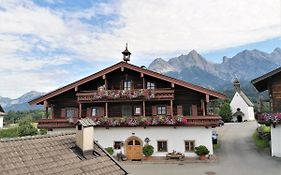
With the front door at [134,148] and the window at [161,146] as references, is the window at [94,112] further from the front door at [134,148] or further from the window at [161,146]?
the window at [161,146]

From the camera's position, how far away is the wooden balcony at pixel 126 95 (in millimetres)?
26281

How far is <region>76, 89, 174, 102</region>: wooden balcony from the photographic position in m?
26.3

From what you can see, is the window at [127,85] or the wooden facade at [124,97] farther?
the window at [127,85]

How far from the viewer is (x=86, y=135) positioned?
42.2 ft

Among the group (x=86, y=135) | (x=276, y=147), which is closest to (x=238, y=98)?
(x=276, y=147)

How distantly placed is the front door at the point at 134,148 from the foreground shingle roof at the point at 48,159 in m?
12.8

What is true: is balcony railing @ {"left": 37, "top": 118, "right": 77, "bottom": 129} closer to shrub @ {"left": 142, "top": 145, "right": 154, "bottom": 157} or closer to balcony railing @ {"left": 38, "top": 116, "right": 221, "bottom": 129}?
balcony railing @ {"left": 38, "top": 116, "right": 221, "bottom": 129}

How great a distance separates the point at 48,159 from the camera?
1141 cm

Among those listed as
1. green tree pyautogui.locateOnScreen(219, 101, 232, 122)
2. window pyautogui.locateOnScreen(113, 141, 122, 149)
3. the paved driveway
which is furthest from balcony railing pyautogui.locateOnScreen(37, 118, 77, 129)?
green tree pyautogui.locateOnScreen(219, 101, 232, 122)

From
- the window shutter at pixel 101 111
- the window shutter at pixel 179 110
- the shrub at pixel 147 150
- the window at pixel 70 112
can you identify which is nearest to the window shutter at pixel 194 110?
the window shutter at pixel 179 110

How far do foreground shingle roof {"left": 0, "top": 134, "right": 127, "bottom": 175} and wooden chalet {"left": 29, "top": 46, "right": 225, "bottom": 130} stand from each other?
44.2ft

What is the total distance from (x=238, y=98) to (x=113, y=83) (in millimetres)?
49548

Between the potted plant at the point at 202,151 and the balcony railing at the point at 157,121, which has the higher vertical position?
the balcony railing at the point at 157,121

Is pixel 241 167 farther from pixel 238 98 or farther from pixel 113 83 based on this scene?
pixel 238 98
